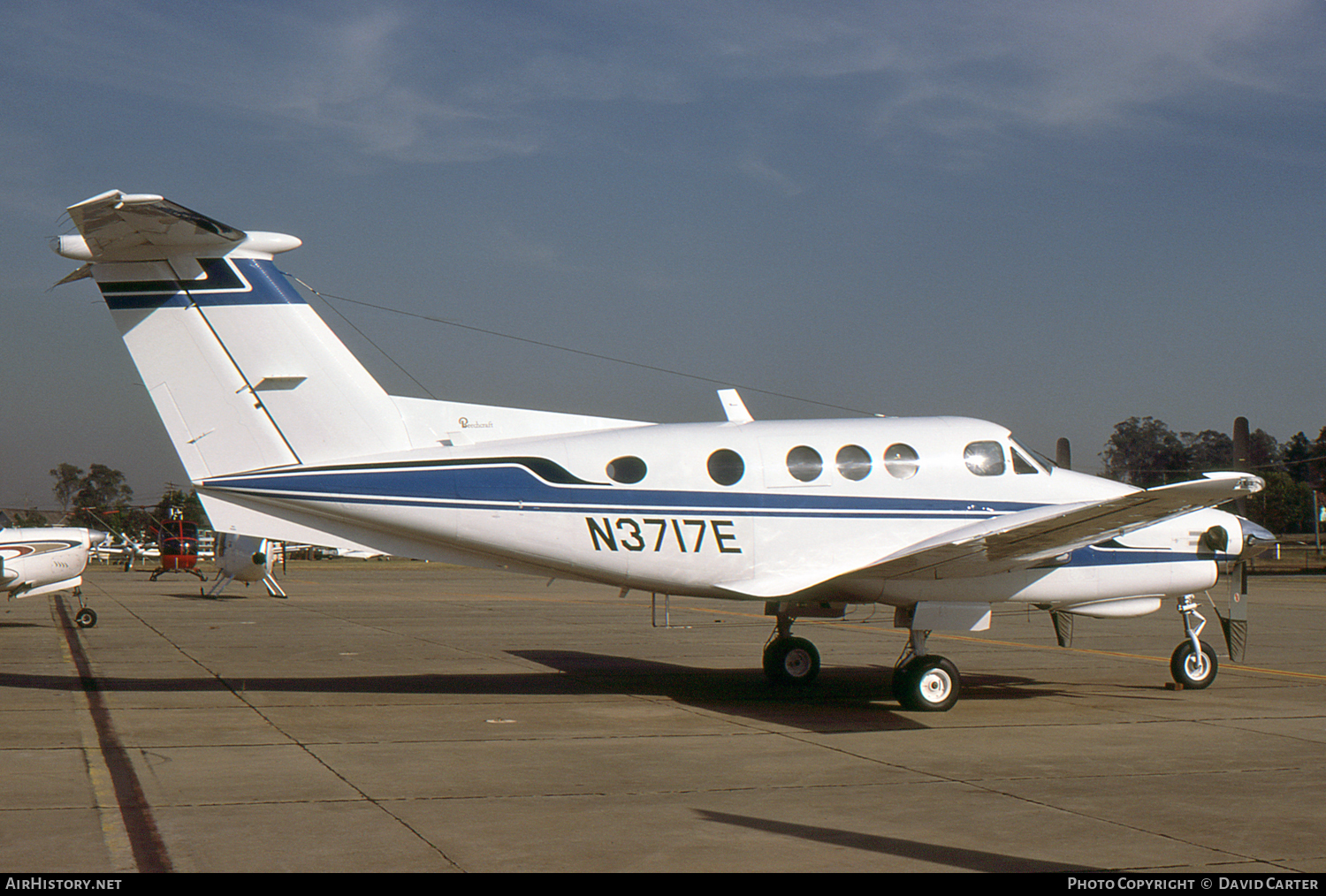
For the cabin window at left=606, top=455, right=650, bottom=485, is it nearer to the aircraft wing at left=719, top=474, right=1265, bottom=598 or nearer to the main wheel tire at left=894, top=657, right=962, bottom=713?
the aircraft wing at left=719, top=474, right=1265, bottom=598

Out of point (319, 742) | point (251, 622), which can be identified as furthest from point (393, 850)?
point (251, 622)

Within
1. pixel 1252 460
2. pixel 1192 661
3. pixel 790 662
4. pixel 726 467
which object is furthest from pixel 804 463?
pixel 1252 460

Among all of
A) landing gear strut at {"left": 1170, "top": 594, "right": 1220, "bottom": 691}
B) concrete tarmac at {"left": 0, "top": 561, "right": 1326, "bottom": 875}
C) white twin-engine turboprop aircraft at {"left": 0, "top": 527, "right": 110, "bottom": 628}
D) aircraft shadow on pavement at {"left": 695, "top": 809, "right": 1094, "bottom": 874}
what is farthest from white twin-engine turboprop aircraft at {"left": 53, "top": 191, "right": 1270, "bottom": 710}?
white twin-engine turboprop aircraft at {"left": 0, "top": 527, "right": 110, "bottom": 628}

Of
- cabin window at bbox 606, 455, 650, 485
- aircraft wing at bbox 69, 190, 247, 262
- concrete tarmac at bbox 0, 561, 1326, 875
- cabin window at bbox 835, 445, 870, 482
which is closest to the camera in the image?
concrete tarmac at bbox 0, 561, 1326, 875

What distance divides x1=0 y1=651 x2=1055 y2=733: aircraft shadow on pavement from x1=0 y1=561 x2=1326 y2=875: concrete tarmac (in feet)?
0.25

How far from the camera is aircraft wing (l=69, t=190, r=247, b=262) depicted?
991 cm

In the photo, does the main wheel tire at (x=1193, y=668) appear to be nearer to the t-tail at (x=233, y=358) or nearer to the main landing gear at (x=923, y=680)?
the main landing gear at (x=923, y=680)

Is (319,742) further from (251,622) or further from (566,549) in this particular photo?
(251,622)

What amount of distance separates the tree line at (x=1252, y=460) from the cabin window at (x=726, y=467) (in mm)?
86711

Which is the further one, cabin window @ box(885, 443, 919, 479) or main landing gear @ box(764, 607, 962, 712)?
cabin window @ box(885, 443, 919, 479)

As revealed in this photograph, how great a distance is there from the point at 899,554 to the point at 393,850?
253 inches

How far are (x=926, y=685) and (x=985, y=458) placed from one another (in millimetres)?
2647

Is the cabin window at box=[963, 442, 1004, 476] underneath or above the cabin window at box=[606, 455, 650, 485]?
above

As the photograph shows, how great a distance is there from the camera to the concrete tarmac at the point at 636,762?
20.0ft
